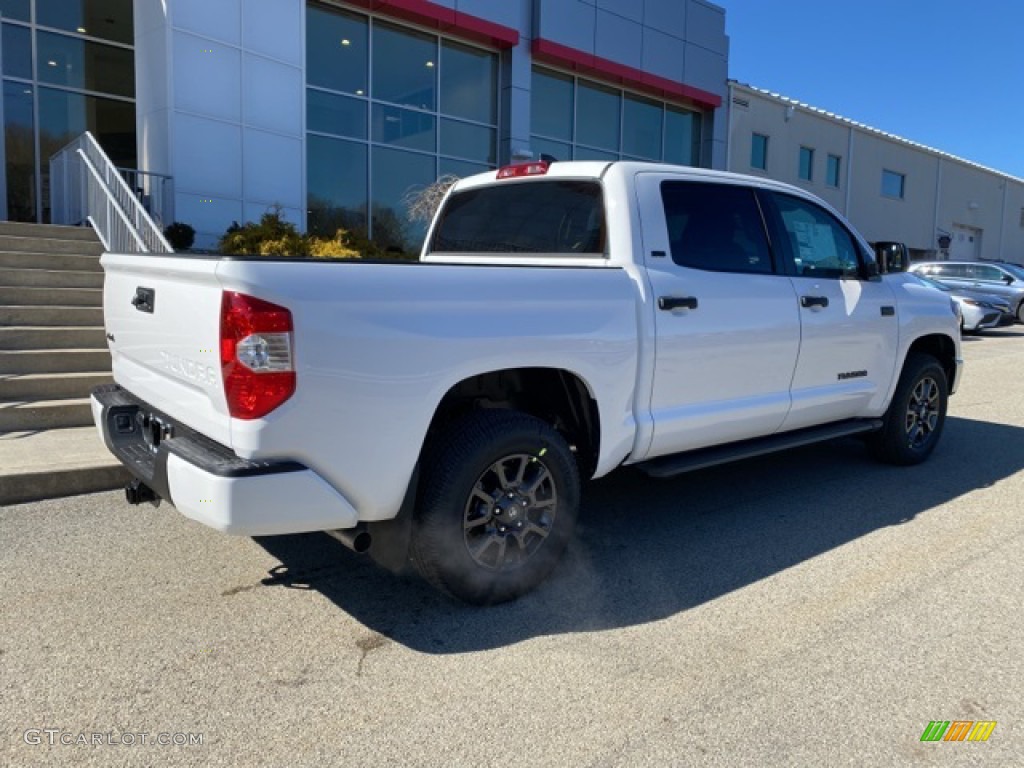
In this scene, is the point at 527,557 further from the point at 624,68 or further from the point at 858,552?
the point at 624,68

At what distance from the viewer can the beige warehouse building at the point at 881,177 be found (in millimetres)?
23766

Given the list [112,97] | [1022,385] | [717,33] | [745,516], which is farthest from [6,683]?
[717,33]

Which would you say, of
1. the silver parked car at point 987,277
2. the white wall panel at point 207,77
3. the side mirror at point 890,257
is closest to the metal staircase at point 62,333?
the white wall panel at point 207,77

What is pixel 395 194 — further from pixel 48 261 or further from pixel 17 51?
pixel 48 261

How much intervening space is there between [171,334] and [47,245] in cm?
732

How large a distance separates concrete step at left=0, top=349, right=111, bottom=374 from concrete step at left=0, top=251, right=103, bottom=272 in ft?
6.35

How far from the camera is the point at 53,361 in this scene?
696 centimetres

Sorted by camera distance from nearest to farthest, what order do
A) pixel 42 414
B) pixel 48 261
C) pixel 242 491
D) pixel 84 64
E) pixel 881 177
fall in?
pixel 242 491, pixel 42 414, pixel 48 261, pixel 84 64, pixel 881 177

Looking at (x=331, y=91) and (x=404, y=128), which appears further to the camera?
(x=404, y=128)

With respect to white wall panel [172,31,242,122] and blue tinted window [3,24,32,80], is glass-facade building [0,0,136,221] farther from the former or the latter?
white wall panel [172,31,242,122]

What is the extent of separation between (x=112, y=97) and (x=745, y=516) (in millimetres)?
13319

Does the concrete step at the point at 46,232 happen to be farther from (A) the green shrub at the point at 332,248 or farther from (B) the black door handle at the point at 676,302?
(B) the black door handle at the point at 676,302

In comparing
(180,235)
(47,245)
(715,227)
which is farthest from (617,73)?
(715,227)

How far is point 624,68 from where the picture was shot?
1856cm
